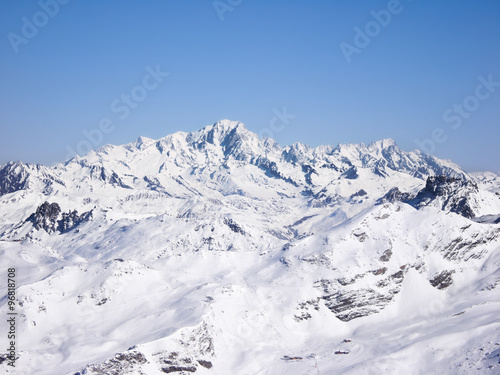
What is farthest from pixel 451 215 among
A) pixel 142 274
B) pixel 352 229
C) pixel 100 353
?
pixel 100 353

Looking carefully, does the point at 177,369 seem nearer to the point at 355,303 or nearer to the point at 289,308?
the point at 289,308

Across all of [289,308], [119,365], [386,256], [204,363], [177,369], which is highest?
[386,256]

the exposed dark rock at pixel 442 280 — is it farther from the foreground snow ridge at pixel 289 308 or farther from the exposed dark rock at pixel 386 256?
the exposed dark rock at pixel 386 256

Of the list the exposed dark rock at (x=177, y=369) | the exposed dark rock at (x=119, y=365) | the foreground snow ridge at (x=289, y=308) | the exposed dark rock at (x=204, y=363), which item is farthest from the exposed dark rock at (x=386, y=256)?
the exposed dark rock at (x=119, y=365)

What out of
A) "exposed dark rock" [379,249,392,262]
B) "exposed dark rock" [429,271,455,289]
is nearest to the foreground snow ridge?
"exposed dark rock" [429,271,455,289]

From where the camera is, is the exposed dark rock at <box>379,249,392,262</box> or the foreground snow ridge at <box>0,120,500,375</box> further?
the exposed dark rock at <box>379,249,392,262</box>

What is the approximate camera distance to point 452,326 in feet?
451

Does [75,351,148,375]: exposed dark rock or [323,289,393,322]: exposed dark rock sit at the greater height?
[75,351,148,375]: exposed dark rock

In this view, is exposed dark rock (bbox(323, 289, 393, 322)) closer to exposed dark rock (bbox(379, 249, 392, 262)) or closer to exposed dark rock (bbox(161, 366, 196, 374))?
exposed dark rock (bbox(379, 249, 392, 262))

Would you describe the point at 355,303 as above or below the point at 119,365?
below

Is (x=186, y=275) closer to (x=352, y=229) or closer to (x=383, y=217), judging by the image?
(x=352, y=229)

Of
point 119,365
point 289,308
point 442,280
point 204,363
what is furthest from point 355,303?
point 119,365

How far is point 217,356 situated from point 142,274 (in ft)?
172

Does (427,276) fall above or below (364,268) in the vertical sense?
below
